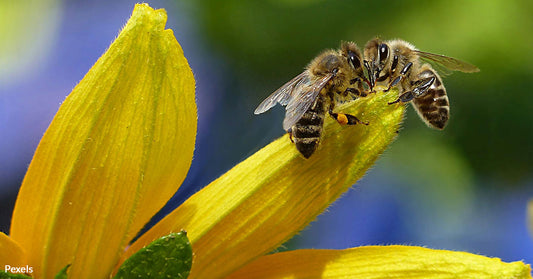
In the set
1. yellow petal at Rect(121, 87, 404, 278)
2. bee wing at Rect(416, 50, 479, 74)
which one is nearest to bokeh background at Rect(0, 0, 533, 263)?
bee wing at Rect(416, 50, 479, 74)

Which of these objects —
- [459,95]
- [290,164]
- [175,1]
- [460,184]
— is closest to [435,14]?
[459,95]

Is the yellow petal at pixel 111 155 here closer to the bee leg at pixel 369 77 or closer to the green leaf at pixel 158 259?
the green leaf at pixel 158 259

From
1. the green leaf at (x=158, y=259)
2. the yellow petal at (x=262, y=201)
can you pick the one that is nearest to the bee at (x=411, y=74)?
the yellow petal at (x=262, y=201)

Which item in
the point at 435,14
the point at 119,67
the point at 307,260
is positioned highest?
the point at 435,14

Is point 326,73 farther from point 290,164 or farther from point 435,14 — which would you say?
point 435,14

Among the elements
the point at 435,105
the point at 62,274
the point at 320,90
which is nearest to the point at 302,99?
the point at 320,90
